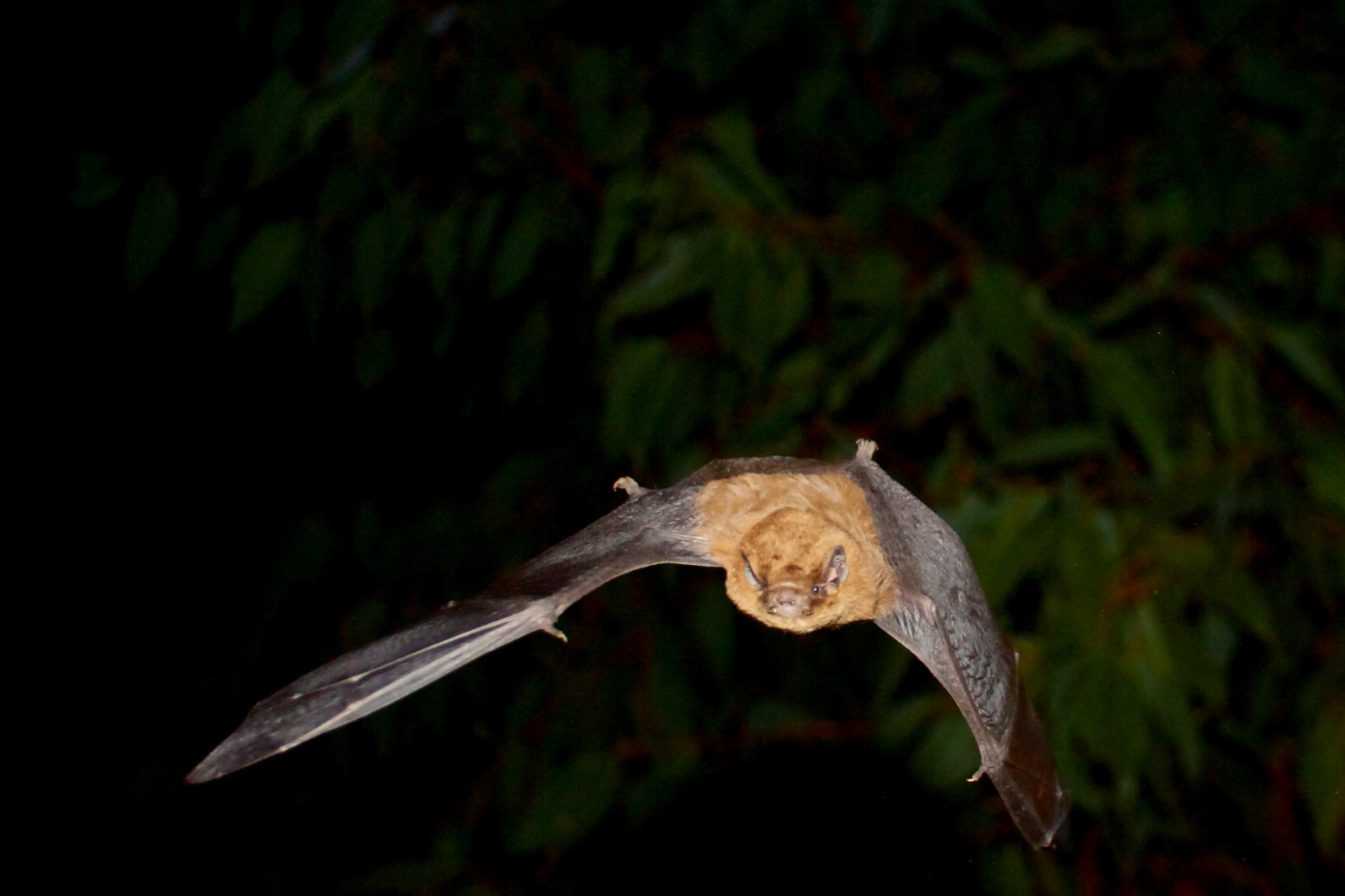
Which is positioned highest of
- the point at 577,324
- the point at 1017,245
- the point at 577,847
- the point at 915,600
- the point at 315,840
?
the point at 915,600

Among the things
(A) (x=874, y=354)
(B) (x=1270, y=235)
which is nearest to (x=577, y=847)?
(A) (x=874, y=354)

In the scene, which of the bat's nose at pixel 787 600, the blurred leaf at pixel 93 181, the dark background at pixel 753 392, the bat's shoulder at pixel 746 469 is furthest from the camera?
the blurred leaf at pixel 93 181

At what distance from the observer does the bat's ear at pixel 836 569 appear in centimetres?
87

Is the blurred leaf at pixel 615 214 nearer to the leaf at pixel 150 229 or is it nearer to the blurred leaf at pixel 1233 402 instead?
the leaf at pixel 150 229

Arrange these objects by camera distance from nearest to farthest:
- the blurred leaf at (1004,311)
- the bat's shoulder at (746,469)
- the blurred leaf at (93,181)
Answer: the bat's shoulder at (746,469) → the blurred leaf at (1004,311) → the blurred leaf at (93,181)

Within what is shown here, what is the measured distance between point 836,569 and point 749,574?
69mm

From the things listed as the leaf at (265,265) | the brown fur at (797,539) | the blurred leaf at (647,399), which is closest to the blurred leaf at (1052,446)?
the blurred leaf at (647,399)

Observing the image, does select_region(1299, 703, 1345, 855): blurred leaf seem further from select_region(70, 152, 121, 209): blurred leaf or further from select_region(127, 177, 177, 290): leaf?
select_region(70, 152, 121, 209): blurred leaf

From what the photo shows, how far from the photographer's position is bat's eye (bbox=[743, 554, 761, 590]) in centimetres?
87

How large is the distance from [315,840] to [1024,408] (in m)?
1.35

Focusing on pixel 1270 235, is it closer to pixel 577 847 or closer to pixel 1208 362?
pixel 1208 362

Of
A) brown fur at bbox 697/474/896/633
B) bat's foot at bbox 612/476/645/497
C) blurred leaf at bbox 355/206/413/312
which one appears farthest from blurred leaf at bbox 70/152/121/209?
brown fur at bbox 697/474/896/633

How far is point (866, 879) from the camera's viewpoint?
184 cm

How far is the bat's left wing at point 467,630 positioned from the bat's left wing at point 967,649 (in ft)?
0.52
